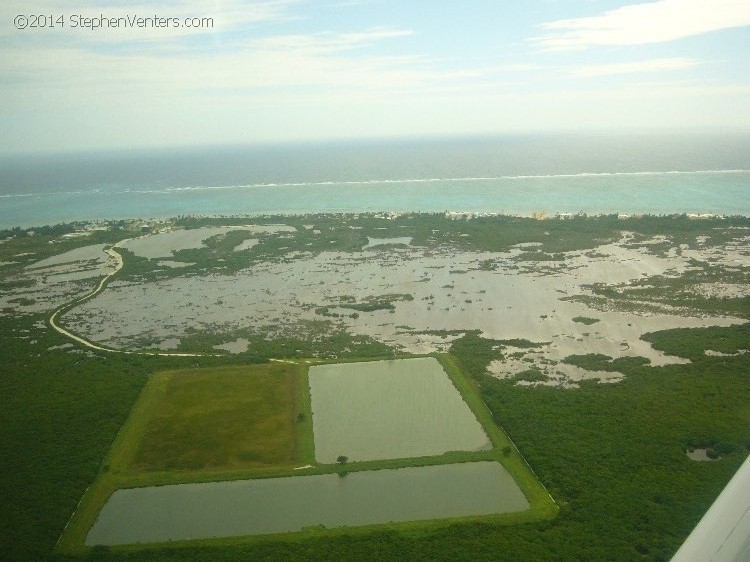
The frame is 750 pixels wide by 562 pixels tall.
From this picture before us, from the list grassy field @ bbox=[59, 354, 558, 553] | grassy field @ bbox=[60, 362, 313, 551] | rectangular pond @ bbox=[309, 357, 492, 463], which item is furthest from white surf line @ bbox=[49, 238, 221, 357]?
rectangular pond @ bbox=[309, 357, 492, 463]

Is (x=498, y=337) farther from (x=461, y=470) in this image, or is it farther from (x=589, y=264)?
(x=589, y=264)

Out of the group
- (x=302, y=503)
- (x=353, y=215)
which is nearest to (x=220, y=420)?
(x=302, y=503)

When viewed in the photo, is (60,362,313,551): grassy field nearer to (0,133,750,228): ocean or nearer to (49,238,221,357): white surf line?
(49,238,221,357): white surf line

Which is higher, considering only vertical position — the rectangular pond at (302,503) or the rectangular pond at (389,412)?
the rectangular pond at (389,412)

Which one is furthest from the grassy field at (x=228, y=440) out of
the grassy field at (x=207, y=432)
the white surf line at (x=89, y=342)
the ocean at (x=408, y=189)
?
the ocean at (x=408, y=189)

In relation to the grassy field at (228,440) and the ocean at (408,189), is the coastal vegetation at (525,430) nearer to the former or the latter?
the grassy field at (228,440)
